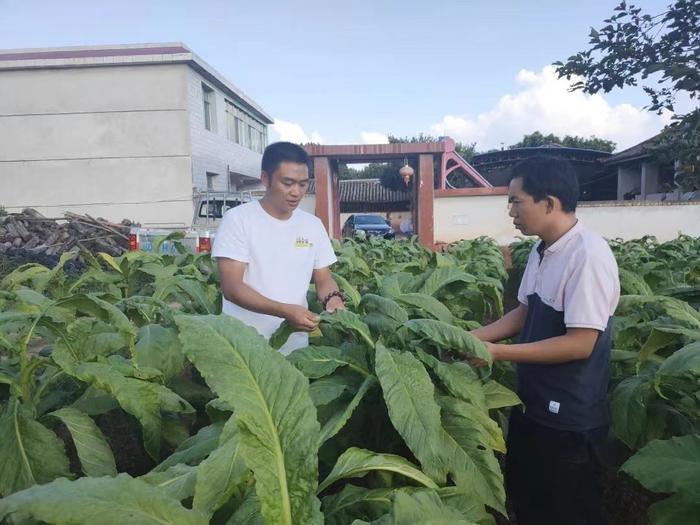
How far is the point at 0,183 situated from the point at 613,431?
22878mm

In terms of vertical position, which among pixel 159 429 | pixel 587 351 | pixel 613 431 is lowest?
pixel 613 431

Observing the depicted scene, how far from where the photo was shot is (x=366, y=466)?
1188 millimetres

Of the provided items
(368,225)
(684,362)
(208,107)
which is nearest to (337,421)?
(684,362)

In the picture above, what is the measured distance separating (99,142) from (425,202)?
13.1 meters

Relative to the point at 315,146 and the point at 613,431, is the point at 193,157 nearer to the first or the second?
the point at 315,146

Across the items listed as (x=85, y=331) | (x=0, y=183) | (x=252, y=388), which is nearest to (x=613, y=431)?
(x=252, y=388)

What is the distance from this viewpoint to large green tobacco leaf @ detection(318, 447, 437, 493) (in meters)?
1.19

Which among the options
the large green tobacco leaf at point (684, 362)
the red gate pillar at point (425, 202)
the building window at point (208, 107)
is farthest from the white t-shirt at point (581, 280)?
the building window at point (208, 107)

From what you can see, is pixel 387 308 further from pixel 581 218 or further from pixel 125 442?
pixel 581 218

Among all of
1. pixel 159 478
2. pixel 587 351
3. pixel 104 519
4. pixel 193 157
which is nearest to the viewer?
pixel 104 519

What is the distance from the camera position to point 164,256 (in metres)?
5.23

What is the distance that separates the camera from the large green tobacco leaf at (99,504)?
2.62 feet

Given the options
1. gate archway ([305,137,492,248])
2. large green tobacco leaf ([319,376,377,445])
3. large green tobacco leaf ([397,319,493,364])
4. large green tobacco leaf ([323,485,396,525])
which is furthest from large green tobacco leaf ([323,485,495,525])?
gate archway ([305,137,492,248])

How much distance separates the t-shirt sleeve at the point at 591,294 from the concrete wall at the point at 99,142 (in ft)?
62.5
